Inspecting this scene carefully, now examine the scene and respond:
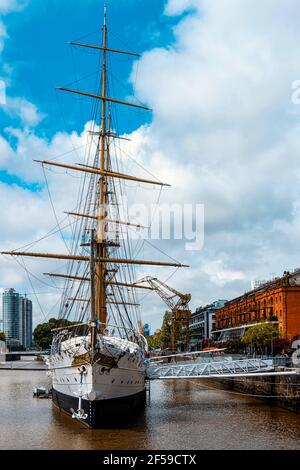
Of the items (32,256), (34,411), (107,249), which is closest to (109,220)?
(107,249)

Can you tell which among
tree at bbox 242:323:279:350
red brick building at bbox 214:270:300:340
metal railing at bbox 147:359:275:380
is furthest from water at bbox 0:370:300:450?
red brick building at bbox 214:270:300:340

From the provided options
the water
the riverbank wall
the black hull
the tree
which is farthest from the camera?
the tree

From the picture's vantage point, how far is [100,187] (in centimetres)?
4909

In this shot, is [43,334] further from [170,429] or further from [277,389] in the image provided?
[170,429]

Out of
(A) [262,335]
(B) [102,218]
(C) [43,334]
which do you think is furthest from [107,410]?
(C) [43,334]

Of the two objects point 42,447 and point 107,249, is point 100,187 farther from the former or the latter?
point 42,447

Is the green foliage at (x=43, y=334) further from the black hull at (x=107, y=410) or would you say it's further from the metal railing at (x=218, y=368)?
the black hull at (x=107, y=410)

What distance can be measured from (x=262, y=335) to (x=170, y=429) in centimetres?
4221

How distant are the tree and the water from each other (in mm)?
27894

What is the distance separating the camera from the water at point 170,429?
2670cm

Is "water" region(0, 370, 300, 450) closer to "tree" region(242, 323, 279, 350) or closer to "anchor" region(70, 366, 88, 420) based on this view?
"anchor" region(70, 366, 88, 420)

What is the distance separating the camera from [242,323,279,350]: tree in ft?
231

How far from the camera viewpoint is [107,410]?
3095 cm

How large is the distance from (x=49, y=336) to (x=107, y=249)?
117199 mm
